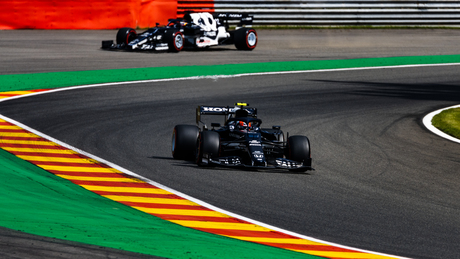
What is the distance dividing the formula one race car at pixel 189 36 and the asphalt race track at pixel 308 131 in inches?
22.3

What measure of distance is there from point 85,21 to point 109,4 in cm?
132

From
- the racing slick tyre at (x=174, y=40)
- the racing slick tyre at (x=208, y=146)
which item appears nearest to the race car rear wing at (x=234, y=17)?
the racing slick tyre at (x=174, y=40)

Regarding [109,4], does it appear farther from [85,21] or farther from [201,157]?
[201,157]

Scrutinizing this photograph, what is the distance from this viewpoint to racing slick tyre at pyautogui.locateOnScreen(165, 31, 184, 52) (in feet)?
85.2

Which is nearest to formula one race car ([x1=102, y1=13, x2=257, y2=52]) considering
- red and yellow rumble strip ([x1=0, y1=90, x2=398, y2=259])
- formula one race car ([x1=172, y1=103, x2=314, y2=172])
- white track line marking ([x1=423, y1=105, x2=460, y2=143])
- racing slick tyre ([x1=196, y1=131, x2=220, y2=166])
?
white track line marking ([x1=423, y1=105, x2=460, y2=143])

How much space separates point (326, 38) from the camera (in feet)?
105

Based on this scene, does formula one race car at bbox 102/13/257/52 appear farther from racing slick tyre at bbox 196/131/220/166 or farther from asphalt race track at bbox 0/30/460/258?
racing slick tyre at bbox 196/131/220/166

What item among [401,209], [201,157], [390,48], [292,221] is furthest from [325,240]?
[390,48]

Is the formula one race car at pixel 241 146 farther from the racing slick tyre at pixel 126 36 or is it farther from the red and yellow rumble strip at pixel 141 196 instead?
the racing slick tyre at pixel 126 36

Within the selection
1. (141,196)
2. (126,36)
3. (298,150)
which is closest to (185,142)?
(298,150)

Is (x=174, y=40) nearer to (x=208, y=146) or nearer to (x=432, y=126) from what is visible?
(x=432, y=126)

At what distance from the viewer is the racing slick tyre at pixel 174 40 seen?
85.2ft

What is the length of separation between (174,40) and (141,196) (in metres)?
17.4

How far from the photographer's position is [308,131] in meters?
14.1
